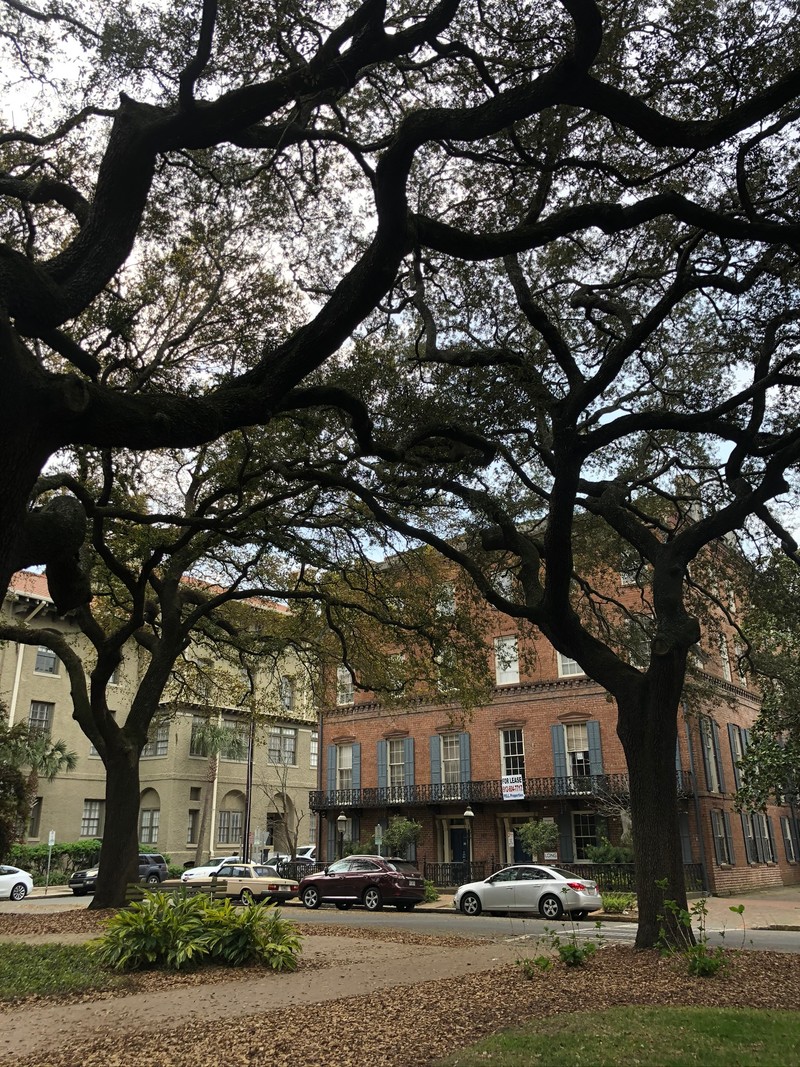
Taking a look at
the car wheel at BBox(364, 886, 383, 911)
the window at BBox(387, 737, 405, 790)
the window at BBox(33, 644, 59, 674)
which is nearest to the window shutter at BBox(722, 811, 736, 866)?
the window at BBox(387, 737, 405, 790)

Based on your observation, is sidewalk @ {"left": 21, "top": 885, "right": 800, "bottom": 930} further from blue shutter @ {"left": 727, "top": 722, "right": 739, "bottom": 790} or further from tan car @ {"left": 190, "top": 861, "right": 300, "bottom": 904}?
blue shutter @ {"left": 727, "top": 722, "right": 739, "bottom": 790}

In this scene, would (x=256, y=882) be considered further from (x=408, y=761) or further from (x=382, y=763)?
(x=382, y=763)

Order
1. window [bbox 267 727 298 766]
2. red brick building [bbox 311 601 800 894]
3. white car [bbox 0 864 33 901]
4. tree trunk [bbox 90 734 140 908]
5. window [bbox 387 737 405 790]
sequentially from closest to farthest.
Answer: tree trunk [bbox 90 734 140 908], white car [bbox 0 864 33 901], red brick building [bbox 311 601 800 894], window [bbox 387 737 405 790], window [bbox 267 727 298 766]

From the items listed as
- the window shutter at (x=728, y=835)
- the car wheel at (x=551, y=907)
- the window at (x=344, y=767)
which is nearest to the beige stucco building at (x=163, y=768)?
the window at (x=344, y=767)

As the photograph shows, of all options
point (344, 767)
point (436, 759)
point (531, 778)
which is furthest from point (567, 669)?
point (344, 767)

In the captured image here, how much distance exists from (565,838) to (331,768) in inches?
502

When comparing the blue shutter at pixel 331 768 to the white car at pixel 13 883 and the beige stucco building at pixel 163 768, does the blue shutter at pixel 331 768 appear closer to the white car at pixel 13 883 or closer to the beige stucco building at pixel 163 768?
the beige stucco building at pixel 163 768

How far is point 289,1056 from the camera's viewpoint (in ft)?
20.7

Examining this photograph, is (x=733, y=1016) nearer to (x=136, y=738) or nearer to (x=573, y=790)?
(x=136, y=738)

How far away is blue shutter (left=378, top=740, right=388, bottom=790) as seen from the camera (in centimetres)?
3687

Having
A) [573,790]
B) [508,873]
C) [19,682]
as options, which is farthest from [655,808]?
[19,682]

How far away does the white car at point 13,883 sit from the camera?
28.8 m

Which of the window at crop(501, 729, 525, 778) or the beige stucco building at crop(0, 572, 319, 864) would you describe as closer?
the window at crop(501, 729, 525, 778)

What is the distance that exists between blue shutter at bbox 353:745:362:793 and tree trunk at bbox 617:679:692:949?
27230mm
